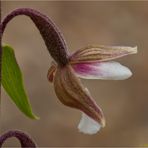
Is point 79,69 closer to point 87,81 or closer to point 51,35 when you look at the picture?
point 51,35

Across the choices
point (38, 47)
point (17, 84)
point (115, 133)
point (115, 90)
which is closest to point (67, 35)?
point (38, 47)

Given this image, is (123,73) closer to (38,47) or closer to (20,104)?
(20,104)

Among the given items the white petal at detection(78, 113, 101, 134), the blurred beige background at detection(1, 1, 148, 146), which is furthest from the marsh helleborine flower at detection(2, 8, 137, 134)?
the blurred beige background at detection(1, 1, 148, 146)

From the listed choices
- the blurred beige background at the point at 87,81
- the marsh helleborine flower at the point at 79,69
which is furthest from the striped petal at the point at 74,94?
the blurred beige background at the point at 87,81

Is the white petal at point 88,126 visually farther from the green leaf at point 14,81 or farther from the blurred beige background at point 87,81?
→ the blurred beige background at point 87,81

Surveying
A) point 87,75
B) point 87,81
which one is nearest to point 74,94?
point 87,75

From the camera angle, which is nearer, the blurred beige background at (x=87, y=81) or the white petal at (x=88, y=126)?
the white petal at (x=88, y=126)

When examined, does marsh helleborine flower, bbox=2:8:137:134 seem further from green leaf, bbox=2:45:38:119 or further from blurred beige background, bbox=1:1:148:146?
blurred beige background, bbox=1:1:148:146
